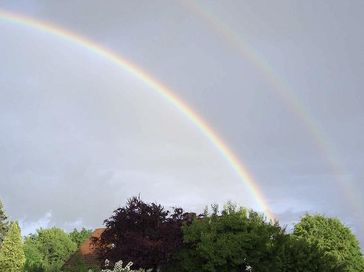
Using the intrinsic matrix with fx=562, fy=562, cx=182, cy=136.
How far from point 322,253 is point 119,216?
12049 mm

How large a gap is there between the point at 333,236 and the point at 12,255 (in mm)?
29058

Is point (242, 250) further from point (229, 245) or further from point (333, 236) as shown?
point (333, 236)

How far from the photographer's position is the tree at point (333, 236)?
156 ft

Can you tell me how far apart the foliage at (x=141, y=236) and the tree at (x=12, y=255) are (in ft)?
68.7

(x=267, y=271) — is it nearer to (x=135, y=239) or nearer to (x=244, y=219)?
(x=244, y=219)

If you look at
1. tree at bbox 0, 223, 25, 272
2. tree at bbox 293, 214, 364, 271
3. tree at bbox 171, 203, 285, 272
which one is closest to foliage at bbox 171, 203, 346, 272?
tree at bbox 171, 203, 285, 272

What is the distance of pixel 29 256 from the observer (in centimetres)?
8419

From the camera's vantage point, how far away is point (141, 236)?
32000 millimetres

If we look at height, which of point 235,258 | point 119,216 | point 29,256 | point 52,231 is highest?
point 52,231

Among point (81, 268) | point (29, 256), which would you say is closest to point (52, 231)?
point (29, 256)

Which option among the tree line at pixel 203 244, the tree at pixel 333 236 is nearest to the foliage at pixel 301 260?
the tree line at pixel 203 244

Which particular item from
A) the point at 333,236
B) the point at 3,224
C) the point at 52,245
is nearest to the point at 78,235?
the point at 52,245

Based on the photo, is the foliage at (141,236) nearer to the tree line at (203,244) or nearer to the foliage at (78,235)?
the tree line at (203,244)

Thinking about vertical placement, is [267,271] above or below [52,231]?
below
